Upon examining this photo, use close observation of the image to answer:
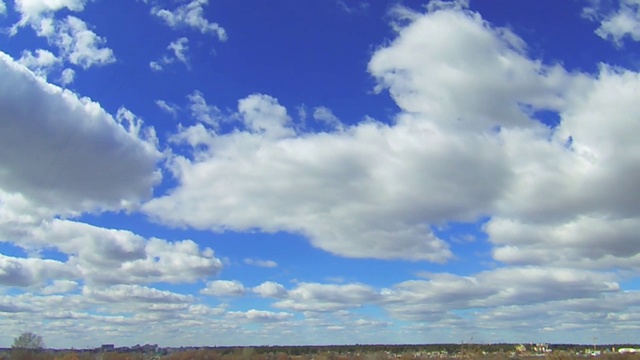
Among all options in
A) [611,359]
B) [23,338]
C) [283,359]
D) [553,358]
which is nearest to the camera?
[553,358]

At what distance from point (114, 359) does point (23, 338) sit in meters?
21.4

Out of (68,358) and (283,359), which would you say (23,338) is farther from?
(283,359)

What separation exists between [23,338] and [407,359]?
88359 mm

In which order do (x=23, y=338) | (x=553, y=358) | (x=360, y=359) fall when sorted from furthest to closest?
(x=360, y=359) < (x=23, y=338) < (x=553, y=358)

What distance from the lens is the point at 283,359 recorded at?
16512 centimetres

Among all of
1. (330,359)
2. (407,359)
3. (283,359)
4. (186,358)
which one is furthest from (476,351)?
(186,358)

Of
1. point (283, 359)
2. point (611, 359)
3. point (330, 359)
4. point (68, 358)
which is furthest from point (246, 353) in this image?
point (611, 359)

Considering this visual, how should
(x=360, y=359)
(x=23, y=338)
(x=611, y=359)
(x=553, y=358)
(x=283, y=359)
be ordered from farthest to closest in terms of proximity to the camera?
(x=283, y=359), (x=360, y=359), (x=611, y=359), (x=23, y=338), (x=553, y=358)

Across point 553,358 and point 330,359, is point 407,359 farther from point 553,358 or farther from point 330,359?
point 553,358

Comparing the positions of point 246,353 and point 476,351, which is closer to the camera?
point 476,351

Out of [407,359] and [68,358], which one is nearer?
[68,358]

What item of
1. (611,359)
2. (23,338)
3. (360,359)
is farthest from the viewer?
(360,359)

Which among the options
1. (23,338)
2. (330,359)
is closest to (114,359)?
(23,338)

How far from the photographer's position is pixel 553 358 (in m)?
98.1
